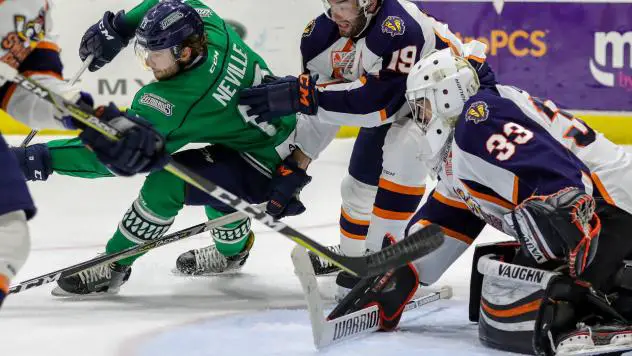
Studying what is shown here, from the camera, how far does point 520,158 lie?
108 inches

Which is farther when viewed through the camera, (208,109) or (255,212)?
(208,109)

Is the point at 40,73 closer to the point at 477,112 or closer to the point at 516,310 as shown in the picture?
the point at 477,112

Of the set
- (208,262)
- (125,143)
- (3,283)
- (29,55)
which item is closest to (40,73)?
(29,55)

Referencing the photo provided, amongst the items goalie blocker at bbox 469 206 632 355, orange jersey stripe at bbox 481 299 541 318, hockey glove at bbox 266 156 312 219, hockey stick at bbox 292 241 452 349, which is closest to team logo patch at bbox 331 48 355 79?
hockey glove at bbox 266 156 312 219

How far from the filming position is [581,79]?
19.0 ft

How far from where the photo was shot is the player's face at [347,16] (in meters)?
3.58

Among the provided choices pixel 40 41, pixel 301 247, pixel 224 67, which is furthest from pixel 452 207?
pixel 40 41

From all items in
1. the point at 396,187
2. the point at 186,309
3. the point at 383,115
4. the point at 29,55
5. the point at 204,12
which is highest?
the point at 29,55

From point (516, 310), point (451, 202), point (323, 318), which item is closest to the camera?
point (516, 310)

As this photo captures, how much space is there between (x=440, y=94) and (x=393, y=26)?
Result: 67 centimetres

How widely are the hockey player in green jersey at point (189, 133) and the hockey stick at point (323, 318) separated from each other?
723 millimetres

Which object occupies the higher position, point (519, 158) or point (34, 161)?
point (519, 158)

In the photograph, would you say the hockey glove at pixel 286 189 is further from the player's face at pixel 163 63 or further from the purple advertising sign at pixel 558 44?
the purple advertising sign at pixel 558 44

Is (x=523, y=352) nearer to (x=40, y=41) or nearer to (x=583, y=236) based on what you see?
(x=583, y=236)
